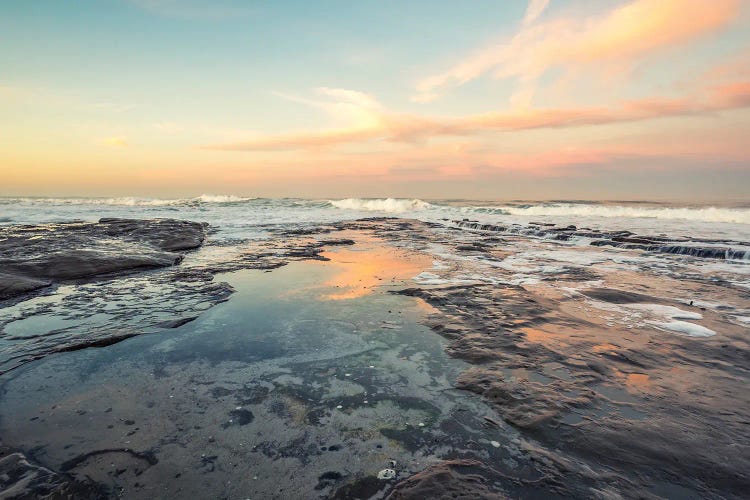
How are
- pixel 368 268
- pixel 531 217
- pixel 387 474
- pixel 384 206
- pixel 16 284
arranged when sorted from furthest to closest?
1. pixel 384 206
2. pixel 531 217
3. pixel 368 268
4. pixel 16 284
5. pixel 387 474

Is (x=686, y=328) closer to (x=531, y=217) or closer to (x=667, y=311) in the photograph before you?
(x=667, y=311)

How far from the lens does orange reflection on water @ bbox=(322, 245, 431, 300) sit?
776 centimetres

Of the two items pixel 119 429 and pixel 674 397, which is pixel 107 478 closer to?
pixel 119 429

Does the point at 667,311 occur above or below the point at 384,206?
below

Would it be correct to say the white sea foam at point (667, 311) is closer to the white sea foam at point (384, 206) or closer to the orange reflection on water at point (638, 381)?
the orange reflection on water at point (638, 381)

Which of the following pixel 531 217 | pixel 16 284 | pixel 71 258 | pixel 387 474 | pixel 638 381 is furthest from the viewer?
pixel 531 217

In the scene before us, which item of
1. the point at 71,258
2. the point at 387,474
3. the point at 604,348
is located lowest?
the point at 387,474

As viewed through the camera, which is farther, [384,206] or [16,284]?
[384,206]

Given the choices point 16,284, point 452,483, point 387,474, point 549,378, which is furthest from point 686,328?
point 16,284

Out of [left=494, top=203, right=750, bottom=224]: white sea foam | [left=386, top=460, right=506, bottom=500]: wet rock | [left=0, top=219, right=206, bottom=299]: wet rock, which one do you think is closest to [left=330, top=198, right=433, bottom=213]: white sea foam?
[left=494, top=203, right=750, bottom=224]: white sea foam

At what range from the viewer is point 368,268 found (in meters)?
10.0

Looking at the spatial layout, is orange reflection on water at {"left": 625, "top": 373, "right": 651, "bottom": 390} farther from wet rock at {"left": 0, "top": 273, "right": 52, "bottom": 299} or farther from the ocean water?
the ocean water

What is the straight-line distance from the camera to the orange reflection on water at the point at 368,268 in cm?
776

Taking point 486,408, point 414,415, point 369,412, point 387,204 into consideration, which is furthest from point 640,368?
point 387,204
